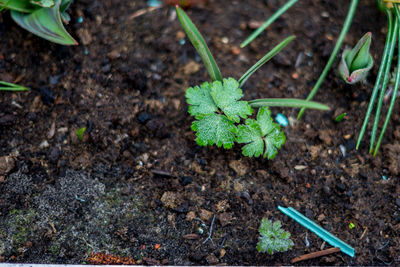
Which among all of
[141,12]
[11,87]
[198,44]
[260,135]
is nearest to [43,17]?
[11,87]

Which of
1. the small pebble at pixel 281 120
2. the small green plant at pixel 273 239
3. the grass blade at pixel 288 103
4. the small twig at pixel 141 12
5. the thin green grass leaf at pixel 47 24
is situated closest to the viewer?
the grass blade at pixel 288 103

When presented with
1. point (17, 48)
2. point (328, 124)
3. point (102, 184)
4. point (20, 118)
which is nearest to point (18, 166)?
point (20, 118)

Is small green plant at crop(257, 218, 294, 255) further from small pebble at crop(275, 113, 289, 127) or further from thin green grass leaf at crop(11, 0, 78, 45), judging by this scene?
thin green grass leaf at crop(11, 0, 78, 45)

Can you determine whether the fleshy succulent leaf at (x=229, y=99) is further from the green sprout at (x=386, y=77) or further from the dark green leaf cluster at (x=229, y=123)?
the green sprout at (x=386, y=77)

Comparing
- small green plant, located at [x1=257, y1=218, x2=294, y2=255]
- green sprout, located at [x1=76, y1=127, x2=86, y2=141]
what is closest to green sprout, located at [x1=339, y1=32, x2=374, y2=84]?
small green plant, located at [x1=257, y1=218, x2=294, y2=255]

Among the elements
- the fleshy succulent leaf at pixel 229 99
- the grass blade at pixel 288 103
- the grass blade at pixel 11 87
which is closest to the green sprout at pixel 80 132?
the grass blade at pixel 11 87

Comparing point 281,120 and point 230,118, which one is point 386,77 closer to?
point 281,120
